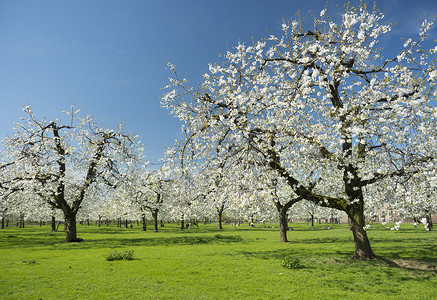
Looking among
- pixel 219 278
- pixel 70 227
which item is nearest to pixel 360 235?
pixel 219 278

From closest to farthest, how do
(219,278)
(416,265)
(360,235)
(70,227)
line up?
(219,278) → (416,265) → (360,235) → (70,227)

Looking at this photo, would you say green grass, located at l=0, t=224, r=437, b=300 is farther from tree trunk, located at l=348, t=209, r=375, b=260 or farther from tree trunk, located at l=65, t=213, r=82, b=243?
tree trunk, located at l=65, t=213, r=82, b=243

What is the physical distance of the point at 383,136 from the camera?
10648 mm

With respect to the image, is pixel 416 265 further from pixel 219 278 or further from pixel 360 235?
pixel 219 278

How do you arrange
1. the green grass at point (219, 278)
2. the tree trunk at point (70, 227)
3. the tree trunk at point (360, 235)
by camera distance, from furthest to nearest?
the tree trunk at point (70, 227), the tree trunk at point (360, 235), the green grass at point (219, 278)

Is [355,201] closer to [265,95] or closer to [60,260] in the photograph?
[265,95]

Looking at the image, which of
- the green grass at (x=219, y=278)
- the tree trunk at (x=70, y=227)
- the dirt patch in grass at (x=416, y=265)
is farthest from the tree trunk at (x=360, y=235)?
the tree trunk at (x=70, y=227)

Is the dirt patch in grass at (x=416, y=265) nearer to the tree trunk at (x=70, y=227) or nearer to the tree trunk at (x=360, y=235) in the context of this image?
the tree trunk at (x=360, y=235)

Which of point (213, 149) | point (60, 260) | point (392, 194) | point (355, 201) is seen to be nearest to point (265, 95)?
point (213, 149)

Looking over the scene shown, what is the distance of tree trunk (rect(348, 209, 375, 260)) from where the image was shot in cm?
1529

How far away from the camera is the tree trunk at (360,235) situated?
1529cm

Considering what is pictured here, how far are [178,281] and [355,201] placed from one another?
35.8ft

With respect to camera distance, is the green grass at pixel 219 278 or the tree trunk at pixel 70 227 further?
the tree trunk at pixel 70 227

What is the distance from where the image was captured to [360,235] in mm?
15523
